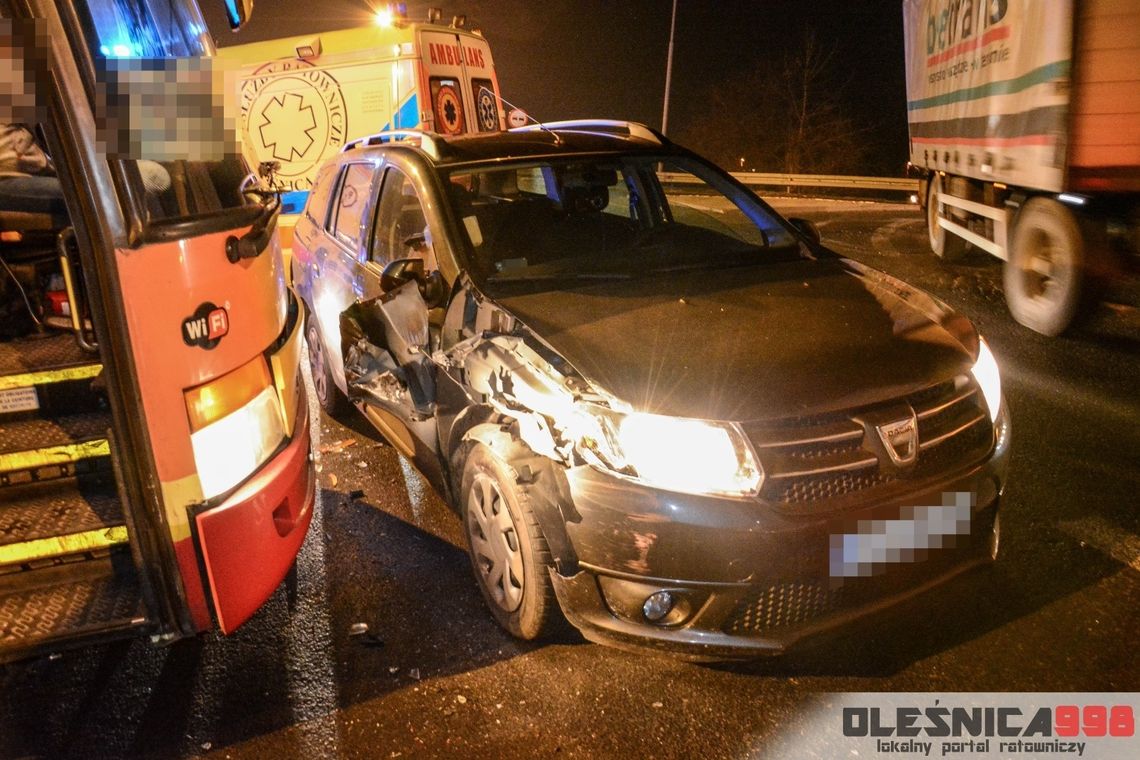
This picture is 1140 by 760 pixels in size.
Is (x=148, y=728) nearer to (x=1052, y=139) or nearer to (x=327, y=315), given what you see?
(x=327, y=315)

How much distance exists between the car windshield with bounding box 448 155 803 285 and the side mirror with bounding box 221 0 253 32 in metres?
1.08

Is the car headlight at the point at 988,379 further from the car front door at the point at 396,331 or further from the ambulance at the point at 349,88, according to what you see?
the ambulance at the point at 349,88

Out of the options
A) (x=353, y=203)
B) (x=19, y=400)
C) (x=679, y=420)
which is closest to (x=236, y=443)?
(x=19, y=400)

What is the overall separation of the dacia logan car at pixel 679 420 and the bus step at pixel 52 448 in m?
1.29

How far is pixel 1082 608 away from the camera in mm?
3223

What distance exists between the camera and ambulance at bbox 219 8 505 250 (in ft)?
29.8

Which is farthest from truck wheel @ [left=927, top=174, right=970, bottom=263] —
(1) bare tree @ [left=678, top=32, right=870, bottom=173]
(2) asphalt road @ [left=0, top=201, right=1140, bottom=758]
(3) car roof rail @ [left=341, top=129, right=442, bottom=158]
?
(1) bare tree @ [left=678, top=32, right=870, bottom=173]

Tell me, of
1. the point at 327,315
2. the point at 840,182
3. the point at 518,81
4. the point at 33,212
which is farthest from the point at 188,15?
the point at 518,81

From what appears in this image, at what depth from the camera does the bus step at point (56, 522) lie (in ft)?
9.30

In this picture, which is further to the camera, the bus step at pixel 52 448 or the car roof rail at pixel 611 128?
the car roof rail at pixel 611 128

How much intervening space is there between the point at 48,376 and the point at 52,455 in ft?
0.93

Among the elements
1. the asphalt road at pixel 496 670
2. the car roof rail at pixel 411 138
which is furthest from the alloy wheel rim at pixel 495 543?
the car roof rail at pixel 411 138

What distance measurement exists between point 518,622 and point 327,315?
2.64m

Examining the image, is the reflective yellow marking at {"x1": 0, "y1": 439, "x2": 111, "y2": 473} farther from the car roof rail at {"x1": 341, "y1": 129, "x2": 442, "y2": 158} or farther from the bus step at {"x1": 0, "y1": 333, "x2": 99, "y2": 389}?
the car roof rail at {"x1": 341, "y1": 129, "x2": 442, "y2": 158}
